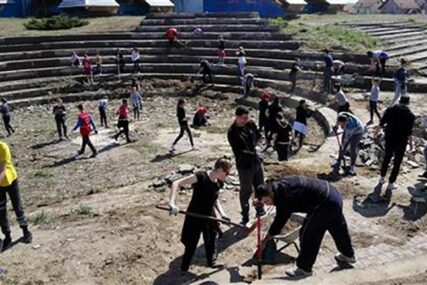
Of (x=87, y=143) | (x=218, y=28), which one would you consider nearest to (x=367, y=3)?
(x=218, y=28)

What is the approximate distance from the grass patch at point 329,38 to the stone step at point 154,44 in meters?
0.94

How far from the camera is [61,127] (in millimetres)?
15555

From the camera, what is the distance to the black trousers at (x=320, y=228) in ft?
18.3

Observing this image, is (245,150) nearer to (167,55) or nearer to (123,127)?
(123,127)

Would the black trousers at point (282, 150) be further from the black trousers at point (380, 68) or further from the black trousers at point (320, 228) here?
the black trousers at point (380, 68)

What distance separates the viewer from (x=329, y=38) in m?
24.0

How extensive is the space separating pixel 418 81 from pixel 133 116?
10.7m

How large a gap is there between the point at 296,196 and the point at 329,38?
793 inches

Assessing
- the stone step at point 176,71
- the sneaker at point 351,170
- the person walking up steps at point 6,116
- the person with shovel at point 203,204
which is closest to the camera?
→ the person with shovel at point 203,204

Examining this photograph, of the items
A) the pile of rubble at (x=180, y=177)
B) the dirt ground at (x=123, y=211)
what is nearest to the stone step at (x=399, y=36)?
the dirt ground at (x=123, y=211)

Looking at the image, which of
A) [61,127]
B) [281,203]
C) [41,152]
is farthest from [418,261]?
[61,127]

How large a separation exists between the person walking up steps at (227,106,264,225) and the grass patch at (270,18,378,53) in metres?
16.3

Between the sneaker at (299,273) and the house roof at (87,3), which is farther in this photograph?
the house roof at (87,3)

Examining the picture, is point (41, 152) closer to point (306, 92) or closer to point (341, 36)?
point (306, 92)
